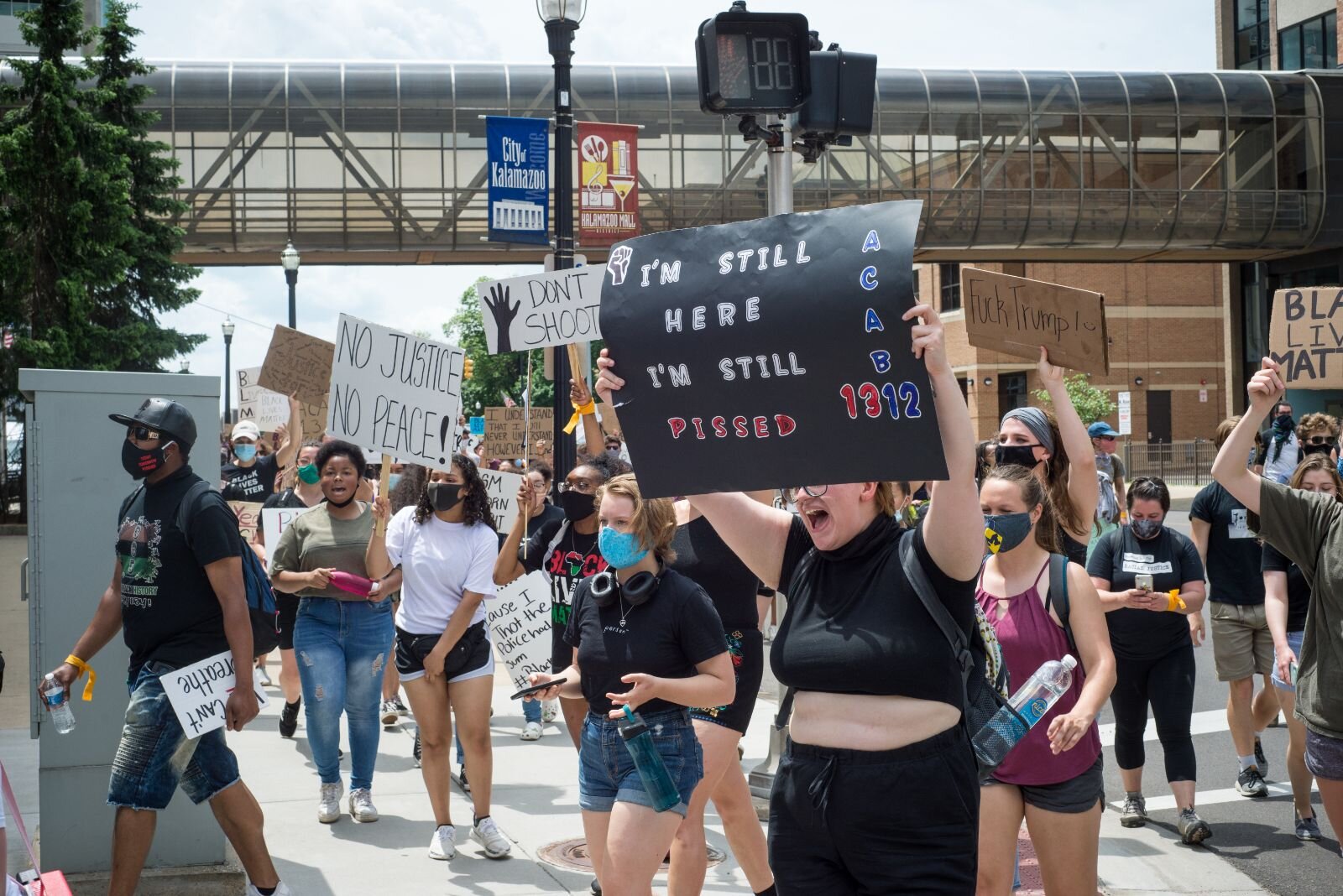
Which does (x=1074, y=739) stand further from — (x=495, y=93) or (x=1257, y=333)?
(x=1257, y=333)

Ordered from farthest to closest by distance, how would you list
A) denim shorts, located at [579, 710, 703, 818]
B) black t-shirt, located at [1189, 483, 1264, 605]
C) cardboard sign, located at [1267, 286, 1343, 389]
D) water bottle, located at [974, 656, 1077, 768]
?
black t-shirt, located at [1189, 483, 1264, 605] < cardboard sign, located at [1267, 286, 1343, 389] < denim shorts, located at [579, 710, 703, 818] < water bottle, located at [974, 656, 1077, 768]

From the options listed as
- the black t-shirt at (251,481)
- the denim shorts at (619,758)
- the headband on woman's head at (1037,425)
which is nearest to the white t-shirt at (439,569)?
the denim shorts at (619,758)

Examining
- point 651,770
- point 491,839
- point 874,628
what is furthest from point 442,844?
point 874,628

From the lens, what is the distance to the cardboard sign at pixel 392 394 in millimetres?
7508

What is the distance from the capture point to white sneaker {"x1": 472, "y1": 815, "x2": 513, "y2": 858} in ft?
22.2

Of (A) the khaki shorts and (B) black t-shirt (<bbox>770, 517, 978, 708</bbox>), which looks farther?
(A) the khaki shorts

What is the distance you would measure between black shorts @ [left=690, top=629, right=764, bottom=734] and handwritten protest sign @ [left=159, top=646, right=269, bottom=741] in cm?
182

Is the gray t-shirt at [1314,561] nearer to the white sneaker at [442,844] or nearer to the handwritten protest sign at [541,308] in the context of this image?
the white sneaker at [442,844]

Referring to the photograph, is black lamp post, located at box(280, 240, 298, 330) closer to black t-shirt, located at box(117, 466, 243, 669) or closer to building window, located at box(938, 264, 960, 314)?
black t-shirt, located at box(117, 466, 243, 669)

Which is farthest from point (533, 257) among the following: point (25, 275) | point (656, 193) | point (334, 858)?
point (334, 858)

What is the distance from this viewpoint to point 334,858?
6773 millimetres

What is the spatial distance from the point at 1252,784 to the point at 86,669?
20.9 ft

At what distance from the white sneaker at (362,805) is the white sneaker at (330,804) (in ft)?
0.27

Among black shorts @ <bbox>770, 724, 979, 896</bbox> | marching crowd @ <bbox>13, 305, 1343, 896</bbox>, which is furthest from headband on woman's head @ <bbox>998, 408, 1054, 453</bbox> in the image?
black shorts @ <bbox>770, 724, 979, 896</bbox>
